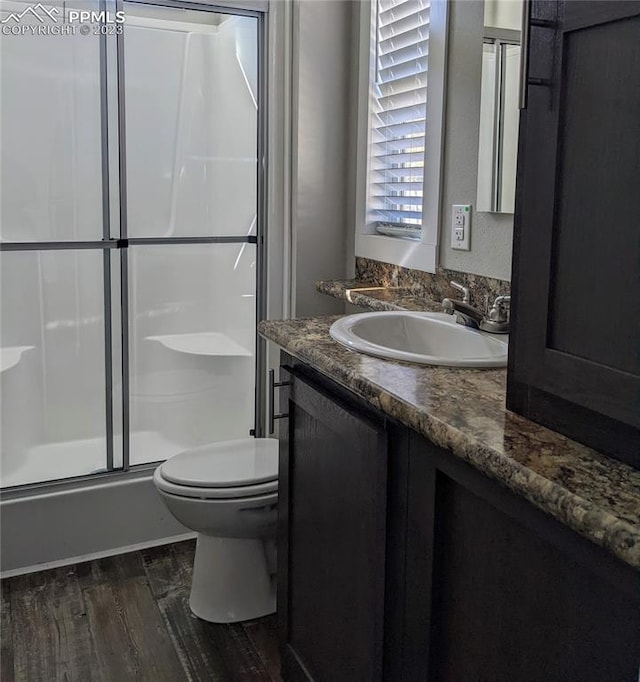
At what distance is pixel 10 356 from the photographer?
2500mm

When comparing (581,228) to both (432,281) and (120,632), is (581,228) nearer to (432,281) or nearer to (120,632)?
(432,281)

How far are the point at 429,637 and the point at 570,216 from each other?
696 millimetres

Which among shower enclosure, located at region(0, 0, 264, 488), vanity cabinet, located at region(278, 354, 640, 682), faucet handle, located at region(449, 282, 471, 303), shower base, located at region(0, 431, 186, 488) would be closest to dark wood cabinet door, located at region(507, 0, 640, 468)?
vanity cabinet, located at region(278, 354, 640, 682)

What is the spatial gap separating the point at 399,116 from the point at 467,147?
0.39 meters

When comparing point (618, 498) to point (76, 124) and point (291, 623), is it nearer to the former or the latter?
point (291, 623)

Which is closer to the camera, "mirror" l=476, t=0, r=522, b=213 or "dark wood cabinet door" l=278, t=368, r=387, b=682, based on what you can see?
"dark wood cabinet door" l=278, t=368, r=387, b=682

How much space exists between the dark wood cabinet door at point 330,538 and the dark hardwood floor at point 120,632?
24 centimetres

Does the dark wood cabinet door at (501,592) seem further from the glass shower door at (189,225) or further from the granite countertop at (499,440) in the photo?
the glass shower door at (189,225)

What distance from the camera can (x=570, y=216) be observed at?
101 centimetres

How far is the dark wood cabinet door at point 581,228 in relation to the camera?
0.92 meters

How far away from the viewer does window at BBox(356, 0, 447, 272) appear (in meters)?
2.16

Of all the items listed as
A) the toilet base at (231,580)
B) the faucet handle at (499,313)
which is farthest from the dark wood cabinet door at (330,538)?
the faucet handle at (499,313)

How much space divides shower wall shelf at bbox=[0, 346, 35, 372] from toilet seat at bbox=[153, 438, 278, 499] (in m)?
0.69

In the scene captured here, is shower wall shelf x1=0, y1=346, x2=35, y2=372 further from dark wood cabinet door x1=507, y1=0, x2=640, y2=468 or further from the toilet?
dark wood cabinet door x1=507, y1=0, x2=640, y2=468
